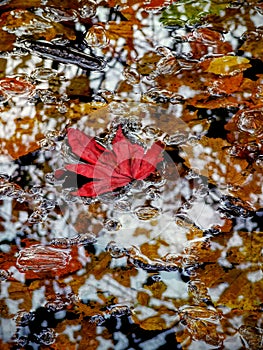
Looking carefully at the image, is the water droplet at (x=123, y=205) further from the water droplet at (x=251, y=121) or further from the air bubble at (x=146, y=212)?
the water droplet at (x=251, y=121)

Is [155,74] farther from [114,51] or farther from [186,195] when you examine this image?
[186,195]

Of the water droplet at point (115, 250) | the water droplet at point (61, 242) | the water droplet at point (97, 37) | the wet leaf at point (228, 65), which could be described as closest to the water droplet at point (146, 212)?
the water droplet at point (115, 250)

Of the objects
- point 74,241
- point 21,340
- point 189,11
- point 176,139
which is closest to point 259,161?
point 176,139

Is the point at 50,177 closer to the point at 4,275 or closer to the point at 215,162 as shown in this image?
the point at 4,275

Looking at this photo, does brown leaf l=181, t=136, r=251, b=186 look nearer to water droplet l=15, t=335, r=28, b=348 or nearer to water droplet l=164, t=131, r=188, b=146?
water droplet l=164, t=131, r=188, b=146

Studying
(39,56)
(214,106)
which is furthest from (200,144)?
(39,56)
